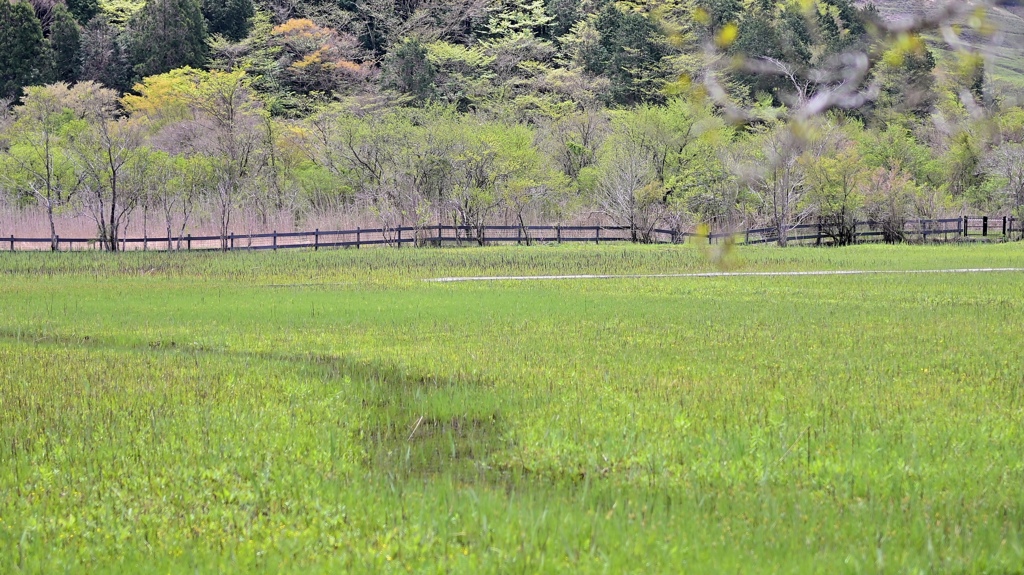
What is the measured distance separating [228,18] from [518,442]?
76.2m

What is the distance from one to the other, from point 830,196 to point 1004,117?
641 inches

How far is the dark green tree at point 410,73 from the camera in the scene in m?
71.0

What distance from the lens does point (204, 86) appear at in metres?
63.3

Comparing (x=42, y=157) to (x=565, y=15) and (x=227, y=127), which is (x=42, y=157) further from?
(x=565, y=15)

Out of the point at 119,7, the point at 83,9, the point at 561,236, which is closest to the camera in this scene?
the point at 561,236

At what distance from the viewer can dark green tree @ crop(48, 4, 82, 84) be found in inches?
2950

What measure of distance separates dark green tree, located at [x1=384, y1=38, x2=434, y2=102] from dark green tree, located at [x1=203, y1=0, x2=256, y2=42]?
14.7 m

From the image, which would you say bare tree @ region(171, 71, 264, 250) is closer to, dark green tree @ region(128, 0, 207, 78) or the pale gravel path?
dark green tree @ region(128, 0, 207, 78)

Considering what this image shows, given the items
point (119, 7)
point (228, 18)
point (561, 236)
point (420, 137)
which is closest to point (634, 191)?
point (561, 236)

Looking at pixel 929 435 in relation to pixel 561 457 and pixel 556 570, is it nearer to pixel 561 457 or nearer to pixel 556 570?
pixel 561 457

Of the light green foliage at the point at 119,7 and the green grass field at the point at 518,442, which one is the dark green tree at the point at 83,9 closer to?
the light green foliage at the point at 119,7

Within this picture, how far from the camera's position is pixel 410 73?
71.4m

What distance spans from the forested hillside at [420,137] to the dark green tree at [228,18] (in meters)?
0.16

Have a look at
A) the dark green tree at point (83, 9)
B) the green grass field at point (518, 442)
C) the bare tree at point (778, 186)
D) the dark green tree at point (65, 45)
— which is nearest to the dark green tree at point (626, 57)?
the bare tree at point (778, 186)
